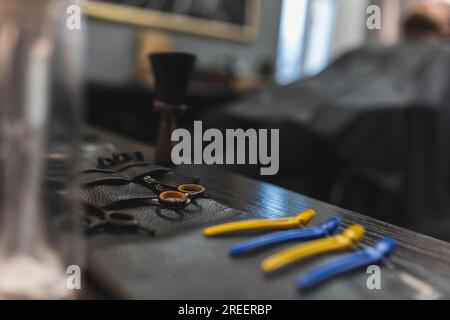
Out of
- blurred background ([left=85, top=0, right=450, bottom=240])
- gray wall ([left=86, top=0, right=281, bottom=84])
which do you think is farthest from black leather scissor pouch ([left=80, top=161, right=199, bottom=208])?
gray wall ([left=86, top=0, right=281, bottom=84])

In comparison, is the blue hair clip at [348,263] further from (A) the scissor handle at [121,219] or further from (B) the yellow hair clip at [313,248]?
(A) the scissor handle at [121,219]

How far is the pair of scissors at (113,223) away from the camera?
18.7 inches

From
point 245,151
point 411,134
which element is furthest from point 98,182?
point 411,134

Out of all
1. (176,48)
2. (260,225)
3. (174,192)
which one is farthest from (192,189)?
(176,48)

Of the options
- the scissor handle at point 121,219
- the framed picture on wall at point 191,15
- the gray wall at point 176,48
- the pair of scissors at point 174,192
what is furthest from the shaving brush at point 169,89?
the framed picture on wall at point 191,15

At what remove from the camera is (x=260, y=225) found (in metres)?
0.51

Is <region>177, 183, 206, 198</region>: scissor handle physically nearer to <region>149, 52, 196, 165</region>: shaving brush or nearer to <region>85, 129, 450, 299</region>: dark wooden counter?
<region>85, 129, 450, 299</region>: dark wooden counter

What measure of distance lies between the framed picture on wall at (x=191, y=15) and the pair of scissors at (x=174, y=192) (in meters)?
2.26

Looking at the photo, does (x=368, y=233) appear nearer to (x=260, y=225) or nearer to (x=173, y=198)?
(x=260, y=225)

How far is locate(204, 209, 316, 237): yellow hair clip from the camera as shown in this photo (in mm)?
492

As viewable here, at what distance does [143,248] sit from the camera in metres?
0.44

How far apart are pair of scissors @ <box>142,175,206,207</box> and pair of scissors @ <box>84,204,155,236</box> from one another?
74 millimetres

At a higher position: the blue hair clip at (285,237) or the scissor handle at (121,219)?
the scissor handle at (121,219)
